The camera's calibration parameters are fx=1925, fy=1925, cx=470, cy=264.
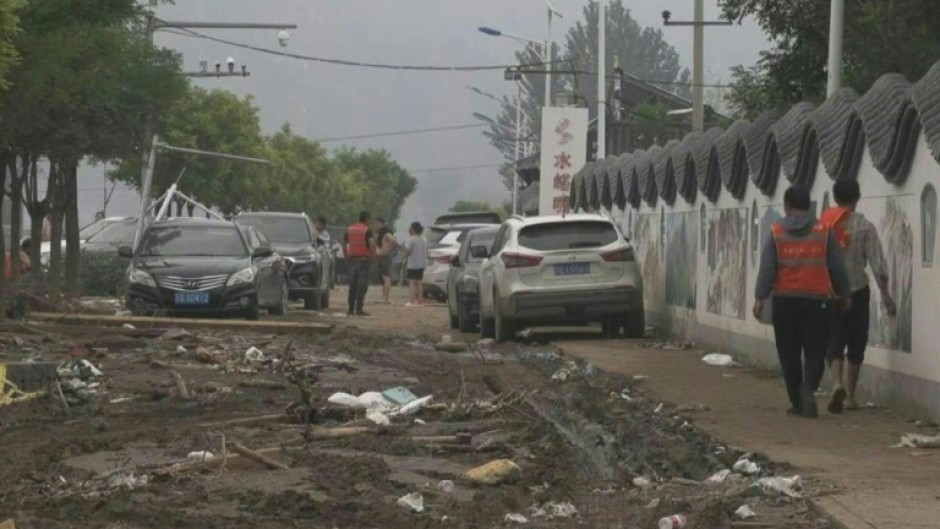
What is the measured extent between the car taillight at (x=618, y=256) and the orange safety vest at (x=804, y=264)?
411 inches

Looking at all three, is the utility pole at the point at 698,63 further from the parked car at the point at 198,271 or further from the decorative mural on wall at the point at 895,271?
the decorative mural on wall at the point at 895,271

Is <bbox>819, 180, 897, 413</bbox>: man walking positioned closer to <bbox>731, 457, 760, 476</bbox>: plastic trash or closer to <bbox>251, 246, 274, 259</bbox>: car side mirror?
<bbox>731, 457, 760, 476</bbox>: plastic trash

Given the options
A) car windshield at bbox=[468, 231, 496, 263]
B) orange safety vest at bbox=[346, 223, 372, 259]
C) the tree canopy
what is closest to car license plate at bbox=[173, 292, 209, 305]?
car windshield at bbox=[468, 231, 496, 263]

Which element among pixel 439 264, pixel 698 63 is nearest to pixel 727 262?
pixel 439 264

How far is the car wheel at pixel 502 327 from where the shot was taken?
25.2 meters

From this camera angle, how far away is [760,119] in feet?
72.1

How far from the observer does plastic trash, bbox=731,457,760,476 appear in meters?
11.3

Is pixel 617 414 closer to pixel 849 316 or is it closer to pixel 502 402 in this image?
pixel 502 402

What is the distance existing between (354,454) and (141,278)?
54.6 feet

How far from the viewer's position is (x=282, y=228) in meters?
37.4

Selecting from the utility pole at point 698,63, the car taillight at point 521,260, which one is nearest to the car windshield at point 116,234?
the utility pole at point 698,63

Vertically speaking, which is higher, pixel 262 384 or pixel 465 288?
pixel 465 288

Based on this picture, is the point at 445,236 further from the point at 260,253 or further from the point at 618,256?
the point at 618,256

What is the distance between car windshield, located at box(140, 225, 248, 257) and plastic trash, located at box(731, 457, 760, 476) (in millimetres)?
18661
